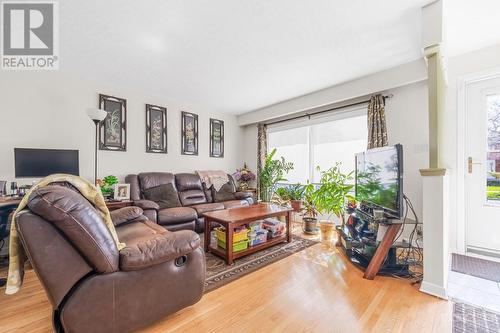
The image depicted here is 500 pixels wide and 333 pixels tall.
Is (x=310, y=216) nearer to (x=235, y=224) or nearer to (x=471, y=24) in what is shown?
(x=235, y=224)

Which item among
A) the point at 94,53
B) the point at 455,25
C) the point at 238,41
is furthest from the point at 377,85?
the point at 94,53

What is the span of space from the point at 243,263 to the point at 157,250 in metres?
1.18

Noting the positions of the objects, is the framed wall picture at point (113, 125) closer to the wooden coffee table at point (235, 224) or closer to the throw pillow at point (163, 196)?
the throw pillow at point (163, 196)

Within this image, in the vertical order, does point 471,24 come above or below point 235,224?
above

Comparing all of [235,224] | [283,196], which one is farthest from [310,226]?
[235,224]

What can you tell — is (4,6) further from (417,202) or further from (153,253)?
(417,202)

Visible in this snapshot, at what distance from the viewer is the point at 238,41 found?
221 cm

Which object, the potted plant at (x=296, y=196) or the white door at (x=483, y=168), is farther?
the potted plant at (x=296, y=196)

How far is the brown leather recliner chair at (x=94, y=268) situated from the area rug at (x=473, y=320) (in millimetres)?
1743

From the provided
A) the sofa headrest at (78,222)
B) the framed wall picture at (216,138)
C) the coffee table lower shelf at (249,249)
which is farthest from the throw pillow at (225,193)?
the sofa headrest at (78,222)

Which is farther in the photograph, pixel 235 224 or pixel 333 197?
pixel 333 197

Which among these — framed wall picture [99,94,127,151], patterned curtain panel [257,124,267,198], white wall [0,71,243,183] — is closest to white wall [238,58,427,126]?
patterned curtain panel [257,124,267,198]

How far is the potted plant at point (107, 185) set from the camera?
9.68ft

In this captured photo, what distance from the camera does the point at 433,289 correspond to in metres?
1.68
